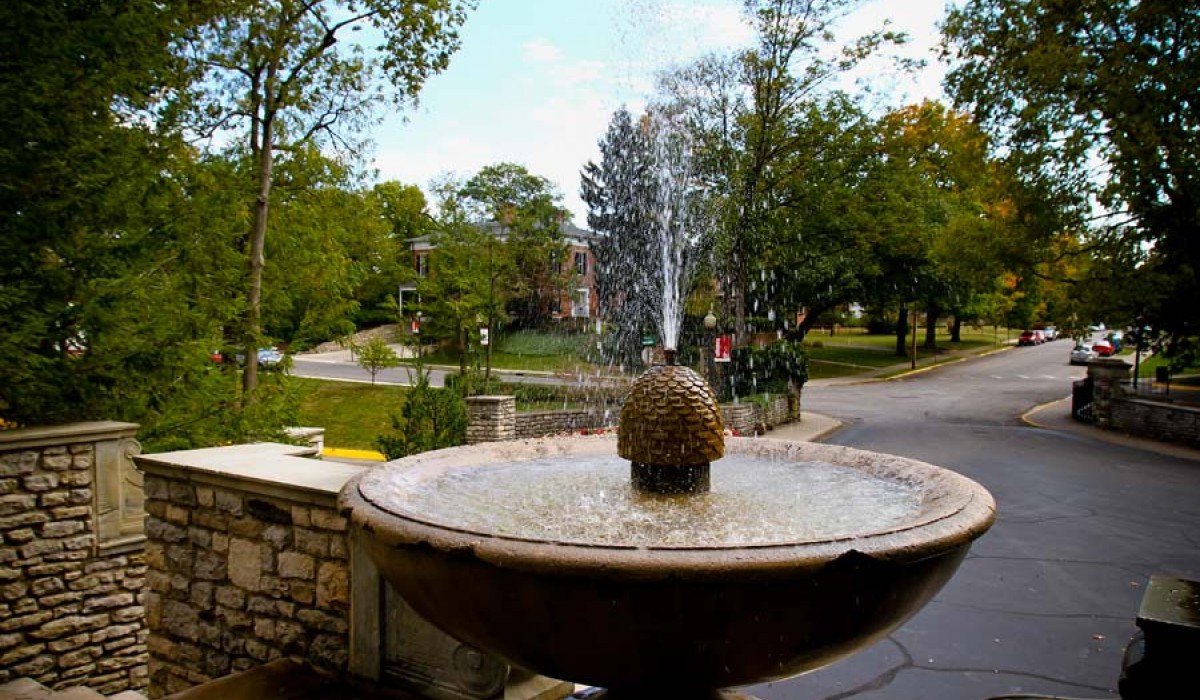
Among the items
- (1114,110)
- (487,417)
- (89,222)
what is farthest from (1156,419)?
(89,222)

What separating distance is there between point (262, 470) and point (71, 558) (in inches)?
141

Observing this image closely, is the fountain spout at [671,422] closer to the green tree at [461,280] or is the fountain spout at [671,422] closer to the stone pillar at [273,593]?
the stone pillar at [273,593]

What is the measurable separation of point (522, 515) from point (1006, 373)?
36.0 metres

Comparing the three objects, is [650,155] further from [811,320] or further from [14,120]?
[14,120]

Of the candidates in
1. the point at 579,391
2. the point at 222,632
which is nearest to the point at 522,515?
the point at 222,632

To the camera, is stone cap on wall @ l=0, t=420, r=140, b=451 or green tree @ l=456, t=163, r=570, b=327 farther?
green tree @ l=456, t=163, r=570, b=327

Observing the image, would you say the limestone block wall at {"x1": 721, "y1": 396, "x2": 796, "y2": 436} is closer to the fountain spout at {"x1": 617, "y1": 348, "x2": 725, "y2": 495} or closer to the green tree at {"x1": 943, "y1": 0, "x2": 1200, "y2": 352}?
Answer: the green tree at {"x1": 943, "y1": 0, "x2": 1200, "y2": 352}

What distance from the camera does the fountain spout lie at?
8.57 ft

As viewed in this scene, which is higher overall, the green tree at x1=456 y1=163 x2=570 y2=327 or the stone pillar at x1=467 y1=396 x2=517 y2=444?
the green tree at x1=456 y1=163 x2=570 y2=327

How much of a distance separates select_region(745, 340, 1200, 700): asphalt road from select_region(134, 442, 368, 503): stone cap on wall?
298cm

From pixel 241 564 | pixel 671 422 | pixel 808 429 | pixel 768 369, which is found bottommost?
pixel 808 429

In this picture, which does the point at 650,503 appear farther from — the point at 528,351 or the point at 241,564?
the point at 528,351

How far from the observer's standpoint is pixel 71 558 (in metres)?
6.00

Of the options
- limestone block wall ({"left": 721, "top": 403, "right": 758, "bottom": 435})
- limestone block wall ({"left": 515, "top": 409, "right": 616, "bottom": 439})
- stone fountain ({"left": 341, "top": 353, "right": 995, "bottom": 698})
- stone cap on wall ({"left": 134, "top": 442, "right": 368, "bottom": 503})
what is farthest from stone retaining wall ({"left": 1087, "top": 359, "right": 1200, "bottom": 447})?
stone cap on wall ({"left": 134, "top": 442, "right": 368, "bottom": 503})
